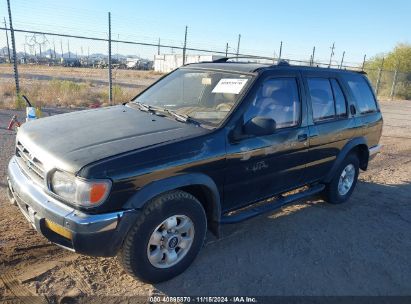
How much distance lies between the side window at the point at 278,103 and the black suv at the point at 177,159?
1cm

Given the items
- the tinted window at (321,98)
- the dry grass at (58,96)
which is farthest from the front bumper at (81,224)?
the dry grass at (58,96)

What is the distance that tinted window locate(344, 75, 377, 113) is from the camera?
5305 millimetres

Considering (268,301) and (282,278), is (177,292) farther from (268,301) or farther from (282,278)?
(282,278)

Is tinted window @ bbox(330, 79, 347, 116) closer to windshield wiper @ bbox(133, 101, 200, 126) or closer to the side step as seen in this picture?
the side step

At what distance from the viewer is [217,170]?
3387mm

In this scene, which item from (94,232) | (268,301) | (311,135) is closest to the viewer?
(94,232)

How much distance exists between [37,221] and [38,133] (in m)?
0.87

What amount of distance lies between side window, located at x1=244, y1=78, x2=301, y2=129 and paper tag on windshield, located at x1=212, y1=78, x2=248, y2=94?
19 centimetres

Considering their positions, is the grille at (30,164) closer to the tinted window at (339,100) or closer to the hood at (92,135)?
the hood at (92,135)

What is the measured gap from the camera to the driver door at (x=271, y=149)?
3598 mm

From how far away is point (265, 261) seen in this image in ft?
12.3

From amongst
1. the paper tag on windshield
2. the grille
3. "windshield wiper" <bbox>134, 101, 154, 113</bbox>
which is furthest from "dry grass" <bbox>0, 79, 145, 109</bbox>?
the paper tag on windshield

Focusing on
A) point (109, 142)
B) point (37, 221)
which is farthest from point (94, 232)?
Result: point (109, 142)

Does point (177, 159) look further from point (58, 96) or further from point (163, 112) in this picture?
point (58, 96)
